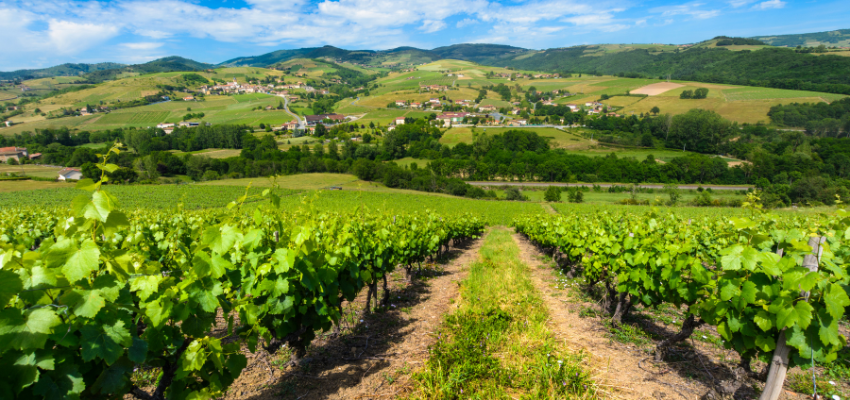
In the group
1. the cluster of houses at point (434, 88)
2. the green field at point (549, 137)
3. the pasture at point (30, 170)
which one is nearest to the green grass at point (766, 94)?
the green field at point (549, 137)

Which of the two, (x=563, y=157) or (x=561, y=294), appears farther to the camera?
(x=563, y=157)

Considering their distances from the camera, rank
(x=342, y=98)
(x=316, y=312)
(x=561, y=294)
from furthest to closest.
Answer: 1. (x=342, y=98)
2. (x=561, y=294)
3. (x=316, y=312)

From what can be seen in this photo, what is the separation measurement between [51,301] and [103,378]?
0.61 m

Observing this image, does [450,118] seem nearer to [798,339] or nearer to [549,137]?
[549,137]

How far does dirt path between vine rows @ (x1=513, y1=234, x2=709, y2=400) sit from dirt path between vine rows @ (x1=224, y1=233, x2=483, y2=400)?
2.41 m

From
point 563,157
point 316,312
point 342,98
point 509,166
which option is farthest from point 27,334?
point 342,98

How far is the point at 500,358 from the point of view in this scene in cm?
498

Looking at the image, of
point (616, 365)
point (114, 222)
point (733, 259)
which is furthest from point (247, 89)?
point (733, 259)

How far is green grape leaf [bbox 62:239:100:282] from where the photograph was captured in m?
1.89

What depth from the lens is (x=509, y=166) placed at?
3083 inches

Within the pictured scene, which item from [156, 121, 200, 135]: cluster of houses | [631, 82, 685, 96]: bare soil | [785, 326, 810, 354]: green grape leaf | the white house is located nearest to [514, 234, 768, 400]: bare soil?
[785, 326, 810, 354]: green grape leaf

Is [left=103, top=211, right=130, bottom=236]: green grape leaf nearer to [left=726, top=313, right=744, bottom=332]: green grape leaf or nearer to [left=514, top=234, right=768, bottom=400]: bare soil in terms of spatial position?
[left=514, top=234, right=768, bottom=400]: bare soil

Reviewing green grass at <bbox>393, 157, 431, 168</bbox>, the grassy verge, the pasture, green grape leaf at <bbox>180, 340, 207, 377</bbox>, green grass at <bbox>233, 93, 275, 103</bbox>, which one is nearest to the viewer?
green grape leaf at <bbox>180, 340, 207, 377</bbox>

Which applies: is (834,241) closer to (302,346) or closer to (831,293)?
(831,293)
